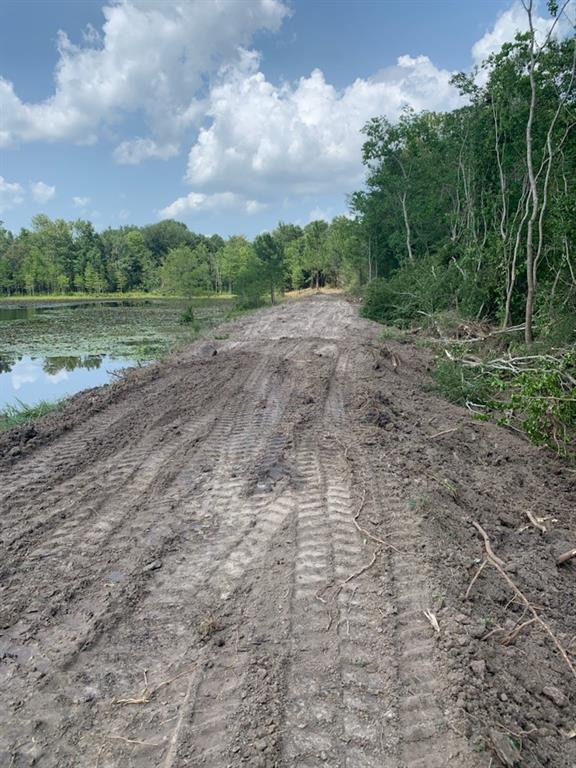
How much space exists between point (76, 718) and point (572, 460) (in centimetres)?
583

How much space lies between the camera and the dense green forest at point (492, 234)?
825 centimetres

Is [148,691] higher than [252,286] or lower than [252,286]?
lower

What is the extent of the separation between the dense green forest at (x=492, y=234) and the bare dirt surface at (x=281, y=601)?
223cm

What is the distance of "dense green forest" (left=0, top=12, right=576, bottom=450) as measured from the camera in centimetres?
825

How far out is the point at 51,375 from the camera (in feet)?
46.2

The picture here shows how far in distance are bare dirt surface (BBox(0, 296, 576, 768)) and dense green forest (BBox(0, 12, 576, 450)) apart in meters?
2.23

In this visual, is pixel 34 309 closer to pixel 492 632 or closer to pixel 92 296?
pixel 92 296

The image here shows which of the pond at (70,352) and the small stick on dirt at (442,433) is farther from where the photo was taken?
the pond at (70,352)

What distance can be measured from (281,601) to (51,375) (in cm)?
1308

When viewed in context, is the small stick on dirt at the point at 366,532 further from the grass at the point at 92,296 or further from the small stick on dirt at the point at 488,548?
the grass at the point at 92,296

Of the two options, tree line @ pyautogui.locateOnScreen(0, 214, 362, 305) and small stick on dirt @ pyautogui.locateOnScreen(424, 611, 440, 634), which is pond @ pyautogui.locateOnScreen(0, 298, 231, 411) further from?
tree line @ pyautogui.locateOnScreen(0, 214, 362, 305)

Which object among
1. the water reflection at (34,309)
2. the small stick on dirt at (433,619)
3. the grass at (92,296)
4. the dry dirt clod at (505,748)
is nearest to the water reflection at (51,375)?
the small stick on dirt at (433,619)

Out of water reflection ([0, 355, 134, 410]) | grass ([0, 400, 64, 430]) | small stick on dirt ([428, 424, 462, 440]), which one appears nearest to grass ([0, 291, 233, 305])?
water reflection ([0, 355, 134, 410])

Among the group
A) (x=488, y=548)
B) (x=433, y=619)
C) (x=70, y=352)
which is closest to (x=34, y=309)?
(x=70, y=352)
